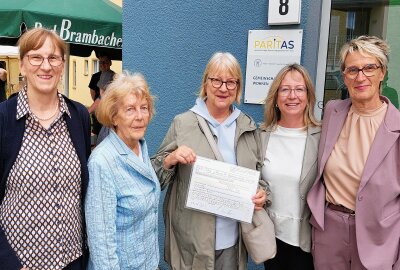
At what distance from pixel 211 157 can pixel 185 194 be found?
0.27 meters

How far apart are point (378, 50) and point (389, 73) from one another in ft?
3.75

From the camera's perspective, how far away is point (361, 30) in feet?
10.9

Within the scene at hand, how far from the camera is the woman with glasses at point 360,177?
2100mm

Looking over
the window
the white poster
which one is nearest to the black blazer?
the white poster

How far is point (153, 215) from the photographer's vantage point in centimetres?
219

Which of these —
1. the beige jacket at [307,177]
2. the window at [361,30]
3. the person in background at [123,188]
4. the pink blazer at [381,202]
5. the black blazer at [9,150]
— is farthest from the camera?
the window at [361,30]

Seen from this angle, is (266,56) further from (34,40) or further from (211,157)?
(34,40)

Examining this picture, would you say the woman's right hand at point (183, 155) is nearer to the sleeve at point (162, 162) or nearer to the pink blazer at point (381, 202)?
the sleeve at point (162, 162)

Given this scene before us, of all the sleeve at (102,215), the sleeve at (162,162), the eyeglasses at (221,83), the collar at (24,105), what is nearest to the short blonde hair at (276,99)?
the eyeglasses at (221,83)

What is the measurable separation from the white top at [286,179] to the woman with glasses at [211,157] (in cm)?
Answer: 9

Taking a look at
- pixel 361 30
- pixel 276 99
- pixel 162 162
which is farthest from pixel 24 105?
pixel 361 30

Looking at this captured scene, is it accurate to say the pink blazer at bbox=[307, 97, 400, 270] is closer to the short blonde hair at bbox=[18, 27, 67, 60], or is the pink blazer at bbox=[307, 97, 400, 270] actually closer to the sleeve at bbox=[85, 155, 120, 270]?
the sleeve at bbox=[85, 155, 120, 270]

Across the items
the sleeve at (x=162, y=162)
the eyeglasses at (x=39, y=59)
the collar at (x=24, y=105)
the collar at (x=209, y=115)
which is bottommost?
the sleeve at (x=162, y=162)

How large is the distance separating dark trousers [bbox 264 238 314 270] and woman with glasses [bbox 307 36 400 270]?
11 centimetres
